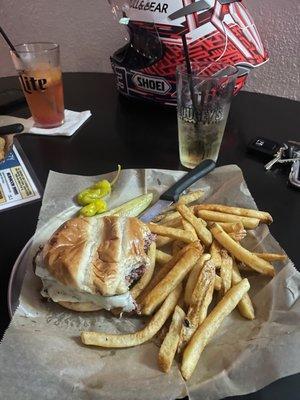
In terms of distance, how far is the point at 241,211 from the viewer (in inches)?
37.4

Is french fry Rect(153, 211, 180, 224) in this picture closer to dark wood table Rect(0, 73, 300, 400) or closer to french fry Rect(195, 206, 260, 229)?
french fry Rect(195, 206, 260, 229)

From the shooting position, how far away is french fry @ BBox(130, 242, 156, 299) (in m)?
0.82

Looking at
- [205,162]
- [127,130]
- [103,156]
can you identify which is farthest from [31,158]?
[205,162]

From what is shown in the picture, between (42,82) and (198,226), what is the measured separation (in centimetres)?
82

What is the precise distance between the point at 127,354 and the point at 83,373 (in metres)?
0.09

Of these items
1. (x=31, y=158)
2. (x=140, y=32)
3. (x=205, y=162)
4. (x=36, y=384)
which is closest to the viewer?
(x=36, y=384)

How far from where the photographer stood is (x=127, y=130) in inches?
56.9

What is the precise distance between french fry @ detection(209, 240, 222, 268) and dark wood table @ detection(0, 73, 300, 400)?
0.16 metres

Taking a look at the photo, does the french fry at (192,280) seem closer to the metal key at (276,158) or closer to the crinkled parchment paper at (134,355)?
the crinkled parchment paper at (134,355)

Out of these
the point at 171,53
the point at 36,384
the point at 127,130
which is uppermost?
the point at 171,53

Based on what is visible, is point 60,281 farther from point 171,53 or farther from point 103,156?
point 171,53

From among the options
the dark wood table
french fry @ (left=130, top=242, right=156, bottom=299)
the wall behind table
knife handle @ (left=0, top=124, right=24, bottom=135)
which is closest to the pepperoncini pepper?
the dark wood table

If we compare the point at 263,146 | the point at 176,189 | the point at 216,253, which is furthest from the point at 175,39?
the point at 216,253

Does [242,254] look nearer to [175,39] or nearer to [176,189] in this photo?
[176,189]
